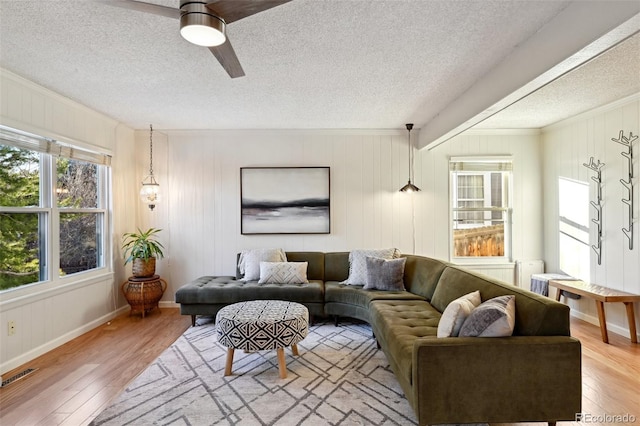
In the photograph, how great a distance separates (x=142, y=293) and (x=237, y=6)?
3866 mm

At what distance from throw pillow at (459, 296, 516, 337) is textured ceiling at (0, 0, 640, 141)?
1816 mm

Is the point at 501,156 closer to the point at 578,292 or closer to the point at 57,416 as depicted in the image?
the point at 578,292

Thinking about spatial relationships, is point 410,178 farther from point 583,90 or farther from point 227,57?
point 227,57

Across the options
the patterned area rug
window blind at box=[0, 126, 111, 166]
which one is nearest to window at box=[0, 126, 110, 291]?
window blind at box=[0, 126, 111, 166]

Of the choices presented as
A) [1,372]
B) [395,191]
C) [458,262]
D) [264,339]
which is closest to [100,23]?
[264,339]

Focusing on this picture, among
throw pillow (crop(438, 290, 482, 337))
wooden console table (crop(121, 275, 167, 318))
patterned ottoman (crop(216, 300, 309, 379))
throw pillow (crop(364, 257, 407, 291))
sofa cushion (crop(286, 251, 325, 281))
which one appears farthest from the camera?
sofa cushion (crop(286, 251, 325, 281))

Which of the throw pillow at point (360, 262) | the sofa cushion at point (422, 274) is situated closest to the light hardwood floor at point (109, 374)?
the sofa cushion at point (422, 274)

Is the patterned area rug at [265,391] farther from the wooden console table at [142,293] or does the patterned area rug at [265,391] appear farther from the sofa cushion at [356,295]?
the wooden console table at [142,293]

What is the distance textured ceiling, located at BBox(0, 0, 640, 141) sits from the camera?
209 cm

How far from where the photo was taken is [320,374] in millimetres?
2771

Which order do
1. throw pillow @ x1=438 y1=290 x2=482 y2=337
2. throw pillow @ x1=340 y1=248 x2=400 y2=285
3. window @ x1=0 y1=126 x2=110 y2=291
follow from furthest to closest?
throw pillow @ x1=340 y1=248 x2=400 y2=285, window @ x1=0 y1=126 x2=110 y2=291, throw pillow @ x1=438 y1=290 x2=482 y2=337

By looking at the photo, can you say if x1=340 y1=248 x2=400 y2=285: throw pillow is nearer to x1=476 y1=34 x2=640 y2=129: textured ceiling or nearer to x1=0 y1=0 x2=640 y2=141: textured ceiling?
x1=0 y1=0 x2=640 y2=141: textured ceiling

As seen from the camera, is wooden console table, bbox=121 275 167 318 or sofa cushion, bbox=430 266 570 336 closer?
Answer: sofa cushion, bbox=430 266 570 336

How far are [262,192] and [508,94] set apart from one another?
330cm
